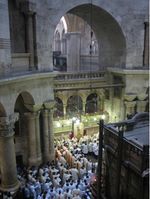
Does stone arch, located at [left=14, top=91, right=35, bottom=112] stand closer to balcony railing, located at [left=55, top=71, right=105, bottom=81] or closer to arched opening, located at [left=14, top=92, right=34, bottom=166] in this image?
arched opening, located at [left=14, top=92, right=34, bottom=166]

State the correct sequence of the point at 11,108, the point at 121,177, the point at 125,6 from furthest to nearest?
the point at 125,6 < the point at 11,108 < the point at 121,177

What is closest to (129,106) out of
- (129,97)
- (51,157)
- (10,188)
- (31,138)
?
(129,97)

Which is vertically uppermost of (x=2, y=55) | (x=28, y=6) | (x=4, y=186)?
(x=28, y=6)

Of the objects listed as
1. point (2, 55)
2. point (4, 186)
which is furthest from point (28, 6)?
point (4, 186)

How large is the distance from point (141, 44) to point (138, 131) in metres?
8.55

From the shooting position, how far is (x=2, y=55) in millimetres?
9562

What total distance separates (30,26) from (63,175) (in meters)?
7.25

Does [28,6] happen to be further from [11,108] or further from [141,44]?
[141,44]

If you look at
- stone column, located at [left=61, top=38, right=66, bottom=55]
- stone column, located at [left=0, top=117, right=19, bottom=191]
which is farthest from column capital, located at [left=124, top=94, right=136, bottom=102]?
stone column, located at [left=61, top=38, right=66, bottom=55]

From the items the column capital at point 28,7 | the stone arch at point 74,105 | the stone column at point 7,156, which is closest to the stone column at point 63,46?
the stone arch at point 74,105

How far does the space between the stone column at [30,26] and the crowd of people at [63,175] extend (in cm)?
519

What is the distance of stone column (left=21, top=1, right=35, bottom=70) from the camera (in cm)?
1154

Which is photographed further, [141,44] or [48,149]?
[141,44]

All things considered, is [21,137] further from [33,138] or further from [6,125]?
[6,125]
